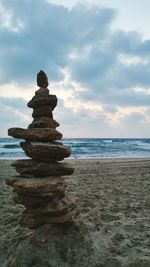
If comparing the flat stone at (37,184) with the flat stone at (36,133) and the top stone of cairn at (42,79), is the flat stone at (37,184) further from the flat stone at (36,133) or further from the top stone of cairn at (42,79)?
the top stone of cairn at (42,79)

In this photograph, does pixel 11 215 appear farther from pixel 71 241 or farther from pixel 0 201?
pixel 71 241

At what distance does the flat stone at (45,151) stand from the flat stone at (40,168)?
132mm

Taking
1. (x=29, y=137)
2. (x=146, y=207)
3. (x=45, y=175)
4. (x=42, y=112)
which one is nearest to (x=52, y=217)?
(x=45, y=175)

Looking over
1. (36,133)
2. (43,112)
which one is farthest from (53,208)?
(43,112)

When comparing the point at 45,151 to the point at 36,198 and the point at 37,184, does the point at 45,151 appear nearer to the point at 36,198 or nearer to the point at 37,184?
the point at 37,184

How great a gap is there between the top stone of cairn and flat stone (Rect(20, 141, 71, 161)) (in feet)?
4.79

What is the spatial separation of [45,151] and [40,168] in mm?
394

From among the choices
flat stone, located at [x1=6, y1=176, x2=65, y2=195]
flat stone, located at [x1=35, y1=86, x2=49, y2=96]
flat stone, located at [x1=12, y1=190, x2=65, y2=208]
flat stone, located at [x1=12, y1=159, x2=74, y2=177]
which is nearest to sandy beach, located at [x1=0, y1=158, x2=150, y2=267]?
flat stone, located at [x1=12, y1=190, x2=65, y2=208]

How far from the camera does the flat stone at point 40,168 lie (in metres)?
6.59

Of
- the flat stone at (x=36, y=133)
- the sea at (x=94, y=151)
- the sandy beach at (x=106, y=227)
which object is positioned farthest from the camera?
the sea at (x=94, y=151)

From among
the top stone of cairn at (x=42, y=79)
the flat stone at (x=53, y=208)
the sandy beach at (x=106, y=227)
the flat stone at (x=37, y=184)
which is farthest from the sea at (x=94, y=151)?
the flat stone at (x=37, y=184)

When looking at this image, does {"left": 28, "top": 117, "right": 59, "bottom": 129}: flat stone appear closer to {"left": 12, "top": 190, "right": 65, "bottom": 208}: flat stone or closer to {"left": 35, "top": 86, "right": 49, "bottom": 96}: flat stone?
{"left": 35, "top": 86, "right": 49, "bottom": 96}: flat stone

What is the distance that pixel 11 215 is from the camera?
8969 mm

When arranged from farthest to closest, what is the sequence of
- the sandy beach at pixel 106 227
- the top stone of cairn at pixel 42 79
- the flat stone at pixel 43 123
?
the top stone of cairn at pixel 42 79 → the flat stone at pixel 43 123 → the sandy beach at pixel 106 227
